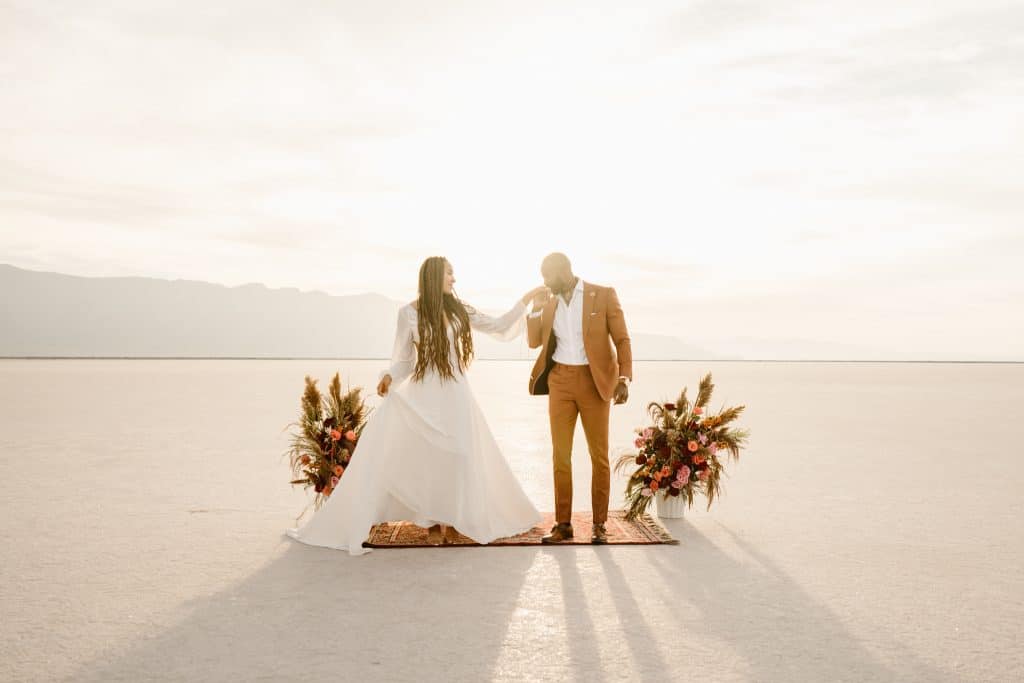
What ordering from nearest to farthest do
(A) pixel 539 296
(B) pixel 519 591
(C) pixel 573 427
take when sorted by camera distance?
(B) pixel 519 591, (C) pixel 573 427, (A) pixel 539 296

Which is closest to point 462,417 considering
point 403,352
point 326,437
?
point 403,352

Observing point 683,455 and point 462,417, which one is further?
point 683,455

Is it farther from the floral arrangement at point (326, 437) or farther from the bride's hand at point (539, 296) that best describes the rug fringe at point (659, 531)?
the floral arrangement at point (326, 437)

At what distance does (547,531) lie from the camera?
7.76 m

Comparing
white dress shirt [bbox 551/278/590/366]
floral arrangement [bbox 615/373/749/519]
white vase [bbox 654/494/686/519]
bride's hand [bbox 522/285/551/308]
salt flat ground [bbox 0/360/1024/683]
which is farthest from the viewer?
white vase [bbox 654/494/686/519]

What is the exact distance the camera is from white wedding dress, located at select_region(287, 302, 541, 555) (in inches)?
288

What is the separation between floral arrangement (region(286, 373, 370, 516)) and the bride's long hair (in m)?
1.05

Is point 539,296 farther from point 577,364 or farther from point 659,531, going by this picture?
point 659,531

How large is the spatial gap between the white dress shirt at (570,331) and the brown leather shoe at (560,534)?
142 cm

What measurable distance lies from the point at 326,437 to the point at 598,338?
109 inches

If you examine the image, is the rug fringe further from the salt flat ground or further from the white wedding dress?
the white wedding dress

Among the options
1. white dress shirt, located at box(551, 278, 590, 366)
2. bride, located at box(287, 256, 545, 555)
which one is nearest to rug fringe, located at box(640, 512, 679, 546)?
bride, located at box(287, 256, 545, 555)

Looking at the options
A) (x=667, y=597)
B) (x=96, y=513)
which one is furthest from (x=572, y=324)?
(x=96, y=513)

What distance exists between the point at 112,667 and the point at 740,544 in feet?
16.5
